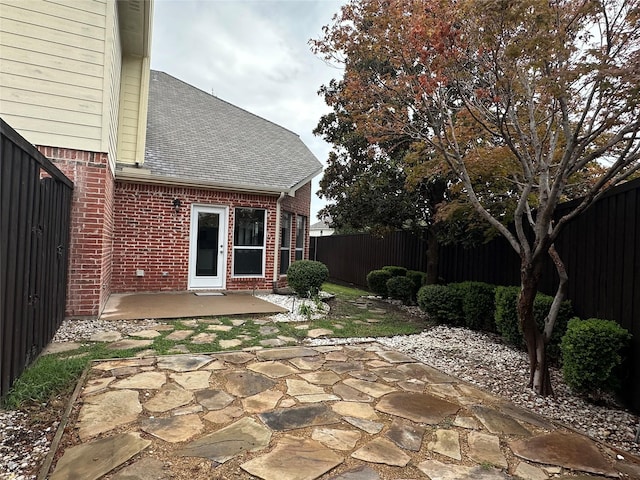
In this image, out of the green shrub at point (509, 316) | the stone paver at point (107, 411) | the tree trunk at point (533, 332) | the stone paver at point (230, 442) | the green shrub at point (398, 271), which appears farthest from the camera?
the green shrub at point (398, 271)

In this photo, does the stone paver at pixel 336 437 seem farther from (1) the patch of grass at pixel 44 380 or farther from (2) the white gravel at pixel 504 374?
(1) the patch of grass at pixel 44 380

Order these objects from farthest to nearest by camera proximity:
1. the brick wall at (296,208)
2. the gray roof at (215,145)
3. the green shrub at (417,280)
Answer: the brick wall at (296,208) → the gray roof at (215,145) → the green shrub at (417,280)

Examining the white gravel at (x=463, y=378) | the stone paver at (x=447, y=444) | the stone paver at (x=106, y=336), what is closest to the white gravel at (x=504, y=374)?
the white gravel at (x=463, y=378)

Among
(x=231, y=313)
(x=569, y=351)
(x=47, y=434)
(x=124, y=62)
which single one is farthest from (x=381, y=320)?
(x=124, y=62)

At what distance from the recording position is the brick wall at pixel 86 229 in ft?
17.6

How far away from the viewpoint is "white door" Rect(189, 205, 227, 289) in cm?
877

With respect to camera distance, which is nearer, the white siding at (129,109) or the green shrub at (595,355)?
the green shrub at (595,355)

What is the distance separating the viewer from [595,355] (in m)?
3.28

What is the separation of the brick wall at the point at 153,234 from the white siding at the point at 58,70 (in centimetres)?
298

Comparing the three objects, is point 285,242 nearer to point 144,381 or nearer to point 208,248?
point 208,248

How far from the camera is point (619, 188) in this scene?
365 cm

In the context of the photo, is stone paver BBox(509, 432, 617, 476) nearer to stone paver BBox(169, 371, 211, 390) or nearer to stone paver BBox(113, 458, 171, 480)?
stone paver BBox(113, 458, 171, 480)

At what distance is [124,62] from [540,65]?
794 cm

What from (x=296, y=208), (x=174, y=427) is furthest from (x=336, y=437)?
(x=296, y=208)
